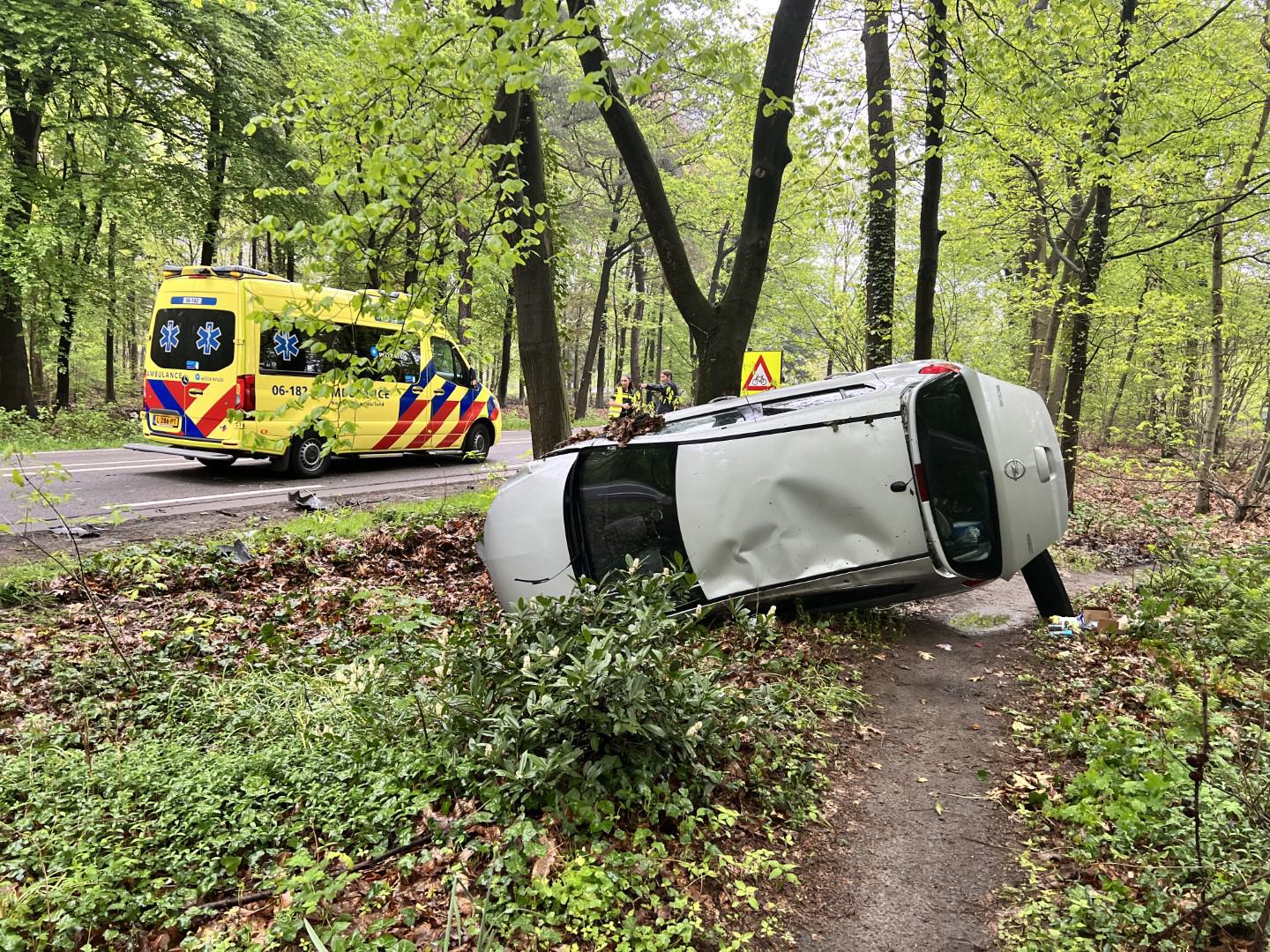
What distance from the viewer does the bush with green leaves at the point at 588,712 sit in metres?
2.74

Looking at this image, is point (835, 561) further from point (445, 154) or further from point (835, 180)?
point (835, 180)

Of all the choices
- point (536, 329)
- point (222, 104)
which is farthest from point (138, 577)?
point (222, 104)

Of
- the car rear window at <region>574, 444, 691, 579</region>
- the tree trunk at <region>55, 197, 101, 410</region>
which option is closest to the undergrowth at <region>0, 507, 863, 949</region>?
the car rear window at <region>574, 444, 691, 579</region>

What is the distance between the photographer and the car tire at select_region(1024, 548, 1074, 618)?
18.0 ft

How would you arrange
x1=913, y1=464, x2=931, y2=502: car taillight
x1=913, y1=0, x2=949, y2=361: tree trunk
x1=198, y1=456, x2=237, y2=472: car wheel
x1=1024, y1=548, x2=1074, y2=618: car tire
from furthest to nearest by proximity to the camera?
x1=198, y1=456, x2=237, y2=472: car wheel
x1=913, y1=0, x2=949, y2=361: tree trunk
x1=1024, y1=548, x2=1074, y2=618: car tire
x1=913, y1=464, x2=931, y2=502: car taillight

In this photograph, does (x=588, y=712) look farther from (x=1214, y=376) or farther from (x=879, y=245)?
(x=1214, y=376)

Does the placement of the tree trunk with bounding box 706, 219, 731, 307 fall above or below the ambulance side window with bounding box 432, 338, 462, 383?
above

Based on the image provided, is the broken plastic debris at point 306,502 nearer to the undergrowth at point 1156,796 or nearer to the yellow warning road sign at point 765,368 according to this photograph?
the yellow warning road sign at point 765,368

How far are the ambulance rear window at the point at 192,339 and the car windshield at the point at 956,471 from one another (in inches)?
400

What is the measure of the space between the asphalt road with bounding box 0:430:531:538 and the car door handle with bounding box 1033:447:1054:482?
20.2ft

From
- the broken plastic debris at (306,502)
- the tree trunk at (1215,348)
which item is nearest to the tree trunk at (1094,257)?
the tree trunk at (1215,348)

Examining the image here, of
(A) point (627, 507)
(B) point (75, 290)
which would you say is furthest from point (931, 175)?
(B) point (75, 290)

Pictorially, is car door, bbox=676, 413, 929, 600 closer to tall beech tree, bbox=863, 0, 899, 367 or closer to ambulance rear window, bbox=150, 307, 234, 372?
tall beech tree, bbox=863, 0, 899, 367

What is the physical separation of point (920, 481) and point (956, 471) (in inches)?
13.5
